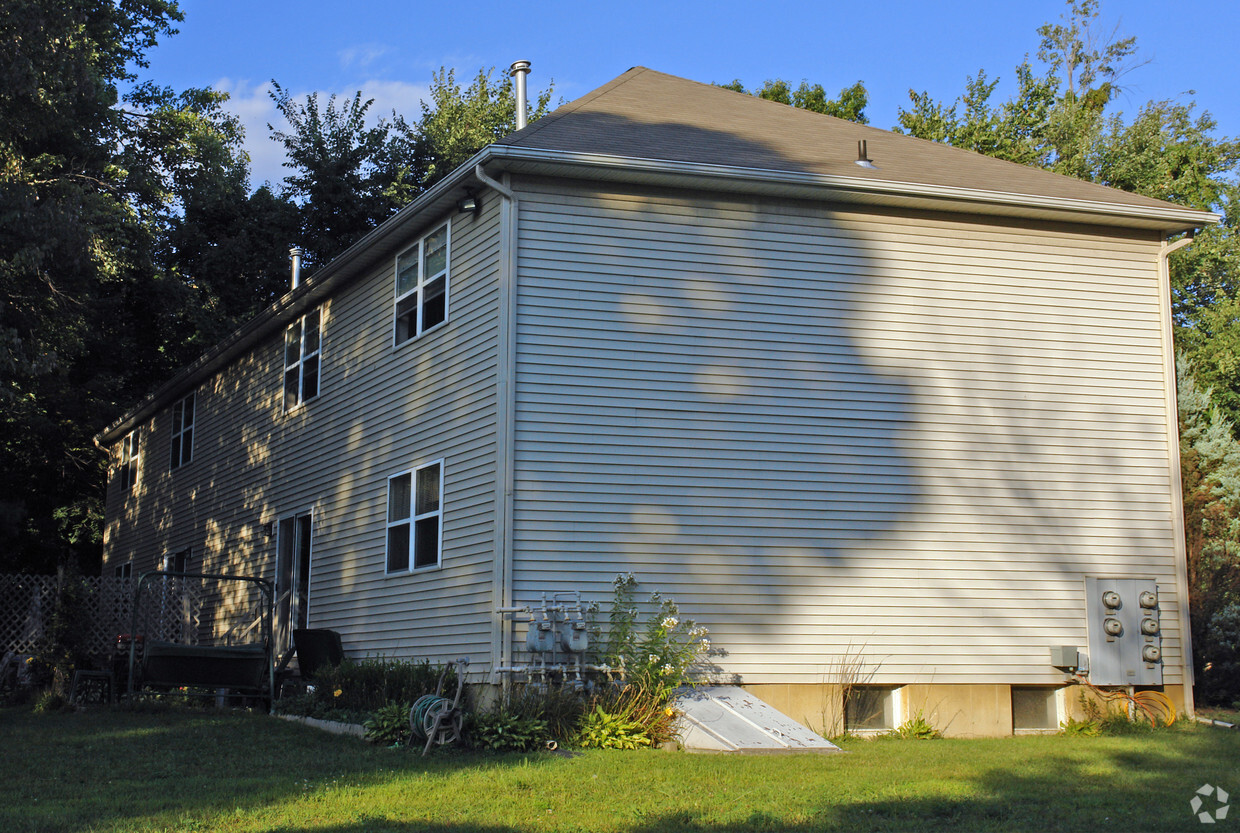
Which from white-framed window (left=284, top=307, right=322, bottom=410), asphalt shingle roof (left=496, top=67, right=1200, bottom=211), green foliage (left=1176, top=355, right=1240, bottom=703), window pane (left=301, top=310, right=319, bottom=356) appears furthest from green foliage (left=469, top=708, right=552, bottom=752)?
green foliage (left=1176, top=355, right=1240, bottom=703)

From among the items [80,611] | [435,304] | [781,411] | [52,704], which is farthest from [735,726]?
[80,611]

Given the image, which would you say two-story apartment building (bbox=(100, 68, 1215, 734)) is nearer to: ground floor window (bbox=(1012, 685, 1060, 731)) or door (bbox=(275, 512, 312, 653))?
ground floor window (bbox=(1012, 685, 1060, 731))

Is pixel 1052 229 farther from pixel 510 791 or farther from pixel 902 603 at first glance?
pixel 510 791

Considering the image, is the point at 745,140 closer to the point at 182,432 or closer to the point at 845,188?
the point at 845,188

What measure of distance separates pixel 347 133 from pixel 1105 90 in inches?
782

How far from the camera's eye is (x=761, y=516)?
37.1ft

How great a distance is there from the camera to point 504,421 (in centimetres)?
1076

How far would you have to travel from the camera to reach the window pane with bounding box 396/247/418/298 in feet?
43.7

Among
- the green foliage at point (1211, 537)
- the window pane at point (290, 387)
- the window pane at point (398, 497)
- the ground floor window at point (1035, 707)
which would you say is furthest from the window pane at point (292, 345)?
the green foliage at point (1211, 537)

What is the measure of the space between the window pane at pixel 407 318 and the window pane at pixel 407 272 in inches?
5.7

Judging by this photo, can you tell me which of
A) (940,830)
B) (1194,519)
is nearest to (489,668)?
(940,830)

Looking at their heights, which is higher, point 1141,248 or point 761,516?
point 1141,248

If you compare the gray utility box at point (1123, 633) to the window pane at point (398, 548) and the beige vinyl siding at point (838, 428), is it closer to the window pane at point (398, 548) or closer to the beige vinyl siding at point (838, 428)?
the beige vinyl siding at point (838, 428)

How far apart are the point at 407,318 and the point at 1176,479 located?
9.12 m
